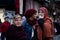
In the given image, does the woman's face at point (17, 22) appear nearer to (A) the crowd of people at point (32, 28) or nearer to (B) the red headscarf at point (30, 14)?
(A) the crowd of people at point (32, 28)

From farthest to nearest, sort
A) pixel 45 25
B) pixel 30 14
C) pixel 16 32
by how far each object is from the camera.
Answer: pixel 30 14, pixel 45 25, pixel 16 32

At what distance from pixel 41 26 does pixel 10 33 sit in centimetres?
88

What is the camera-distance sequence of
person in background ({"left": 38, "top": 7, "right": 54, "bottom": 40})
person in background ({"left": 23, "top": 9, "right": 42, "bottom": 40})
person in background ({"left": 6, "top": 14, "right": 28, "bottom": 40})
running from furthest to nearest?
person in background ({"left": 23, "top": 9, "right": 42, "bottom": 40}) < person in background ({"left": 38, "top": 7, "right": 54, "bottom": 40}) < person in background ({"left": 6, "top": 14, "right": 28, "bottom": 40})

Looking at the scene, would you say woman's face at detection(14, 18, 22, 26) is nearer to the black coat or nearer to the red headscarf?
the black coat

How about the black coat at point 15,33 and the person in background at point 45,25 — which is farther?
the person in background at point 45,25

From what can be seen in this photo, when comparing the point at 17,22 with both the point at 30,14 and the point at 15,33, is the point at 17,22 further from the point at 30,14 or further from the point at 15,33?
the point at 30,14

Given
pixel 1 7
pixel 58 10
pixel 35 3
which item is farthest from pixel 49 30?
pixel 58 10

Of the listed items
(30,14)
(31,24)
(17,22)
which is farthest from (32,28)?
(17,22)

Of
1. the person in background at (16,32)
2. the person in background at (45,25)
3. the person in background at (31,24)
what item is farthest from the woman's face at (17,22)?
the person in background at (31,24)

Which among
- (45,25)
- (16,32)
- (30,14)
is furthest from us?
(30,14)

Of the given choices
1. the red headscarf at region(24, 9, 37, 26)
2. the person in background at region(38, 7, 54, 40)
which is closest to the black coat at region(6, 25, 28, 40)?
the person in background at region(38, 7, 54, 40)

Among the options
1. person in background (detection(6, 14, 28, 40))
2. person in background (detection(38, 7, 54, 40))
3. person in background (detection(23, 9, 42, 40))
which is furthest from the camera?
person in background (detection(23, 9, 42, 40))

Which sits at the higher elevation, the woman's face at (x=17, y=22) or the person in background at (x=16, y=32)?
the woman's face at (x=17, y=22)

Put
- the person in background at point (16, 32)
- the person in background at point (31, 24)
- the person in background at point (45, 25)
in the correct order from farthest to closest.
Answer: the person in background at point (31, 24) < the person in background at point (45, 25) < the person in background at point (16, 32)
